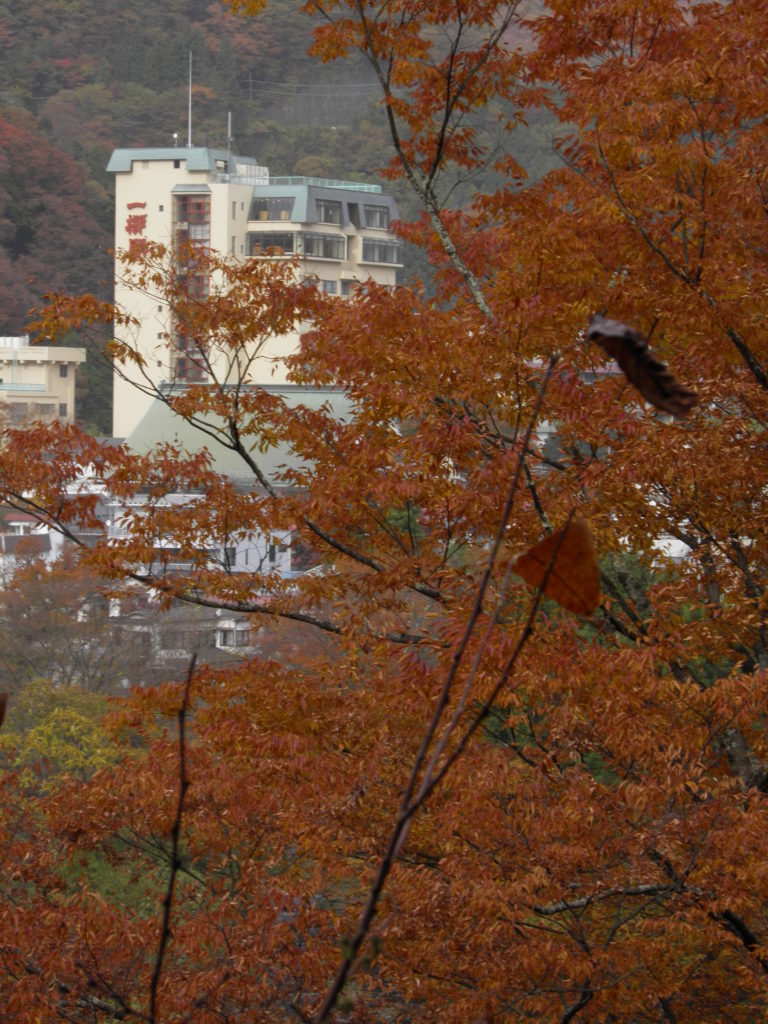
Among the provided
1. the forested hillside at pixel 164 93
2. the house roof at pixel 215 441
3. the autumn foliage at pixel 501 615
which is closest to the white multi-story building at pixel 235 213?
the forested hillside at pixel 164 93

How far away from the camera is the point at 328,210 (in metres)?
48.6

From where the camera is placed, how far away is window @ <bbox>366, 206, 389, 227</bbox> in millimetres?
48969

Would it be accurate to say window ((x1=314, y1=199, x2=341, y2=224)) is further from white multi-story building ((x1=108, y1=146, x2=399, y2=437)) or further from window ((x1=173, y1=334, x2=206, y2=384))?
window ((x1=173, y1=334, x2=206, y2=384))

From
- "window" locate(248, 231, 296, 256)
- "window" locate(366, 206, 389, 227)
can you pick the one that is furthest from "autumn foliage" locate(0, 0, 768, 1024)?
"window" locate(366, 206, 389, 227)

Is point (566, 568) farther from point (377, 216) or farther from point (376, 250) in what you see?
point (377, 216)

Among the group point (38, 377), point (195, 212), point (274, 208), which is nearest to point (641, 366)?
point (38, 377)

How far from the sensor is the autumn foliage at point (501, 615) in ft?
14.2

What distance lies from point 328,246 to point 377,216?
287cm

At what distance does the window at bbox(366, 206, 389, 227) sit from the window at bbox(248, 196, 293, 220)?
397 cm

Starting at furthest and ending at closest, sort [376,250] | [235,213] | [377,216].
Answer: [377,216], [376,250], [235,213]

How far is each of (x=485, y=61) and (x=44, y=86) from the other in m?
64.0

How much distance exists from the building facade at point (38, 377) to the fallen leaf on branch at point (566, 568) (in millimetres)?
34570

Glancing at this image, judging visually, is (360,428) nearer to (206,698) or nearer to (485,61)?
(206,698)

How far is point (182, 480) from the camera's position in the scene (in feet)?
22.8
